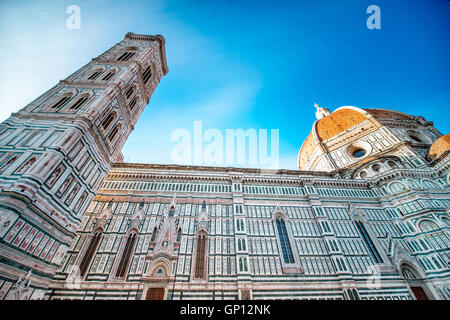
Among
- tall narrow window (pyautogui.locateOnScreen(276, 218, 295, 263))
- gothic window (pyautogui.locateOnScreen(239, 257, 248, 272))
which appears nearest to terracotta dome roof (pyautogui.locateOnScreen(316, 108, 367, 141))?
tall narrow window (pyautogui.locateOnScreen(276, 218, 295, 263))

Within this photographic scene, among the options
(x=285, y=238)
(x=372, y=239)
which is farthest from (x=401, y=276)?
(x=285, y=238)

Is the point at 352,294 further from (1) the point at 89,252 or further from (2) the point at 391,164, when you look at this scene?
(1) the point at 89,252

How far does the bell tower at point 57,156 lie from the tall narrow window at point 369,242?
2145 cm

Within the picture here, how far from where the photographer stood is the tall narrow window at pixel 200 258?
13617mm

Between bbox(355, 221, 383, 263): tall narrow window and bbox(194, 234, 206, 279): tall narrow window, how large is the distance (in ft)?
43.3

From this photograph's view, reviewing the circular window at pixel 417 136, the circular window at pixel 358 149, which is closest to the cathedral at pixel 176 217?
the circular window at pixel 358 149

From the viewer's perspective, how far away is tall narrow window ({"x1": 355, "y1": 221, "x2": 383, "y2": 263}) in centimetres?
1586

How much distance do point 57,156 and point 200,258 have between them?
1084cm

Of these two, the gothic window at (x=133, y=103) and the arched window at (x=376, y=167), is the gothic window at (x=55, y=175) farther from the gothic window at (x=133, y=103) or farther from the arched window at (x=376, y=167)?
the arched window at (x=376, y=167)

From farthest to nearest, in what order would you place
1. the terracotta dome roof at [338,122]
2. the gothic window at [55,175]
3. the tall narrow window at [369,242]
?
the terracotta dome roof at [338,122] → the tall narrow window at [369,242] → the gothic window at [55,175]

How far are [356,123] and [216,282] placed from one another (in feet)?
95.7

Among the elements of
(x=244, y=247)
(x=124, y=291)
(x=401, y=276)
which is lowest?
(x=124, y=291)
